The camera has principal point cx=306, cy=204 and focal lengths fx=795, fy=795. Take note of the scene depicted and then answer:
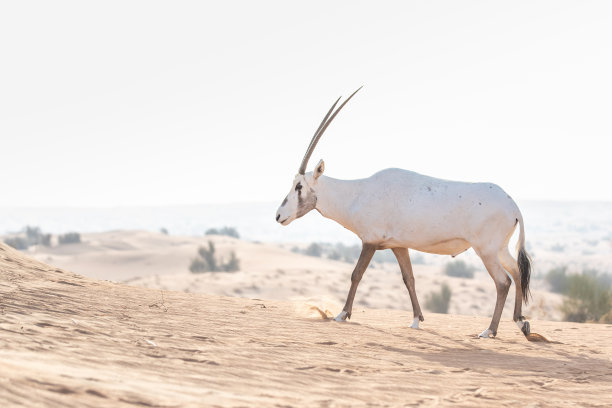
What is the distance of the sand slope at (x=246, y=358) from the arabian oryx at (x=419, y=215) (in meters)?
0.82

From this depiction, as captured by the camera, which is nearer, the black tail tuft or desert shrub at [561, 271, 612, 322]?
the black tail tuft

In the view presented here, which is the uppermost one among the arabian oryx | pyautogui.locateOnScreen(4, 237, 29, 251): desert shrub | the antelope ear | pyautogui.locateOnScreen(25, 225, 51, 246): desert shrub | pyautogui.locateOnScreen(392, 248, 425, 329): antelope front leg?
the antelope ear

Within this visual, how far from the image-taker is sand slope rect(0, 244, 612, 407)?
16.7 feet

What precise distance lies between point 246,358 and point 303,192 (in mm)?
4295

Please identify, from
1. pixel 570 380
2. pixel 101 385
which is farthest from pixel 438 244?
pixel 101 385

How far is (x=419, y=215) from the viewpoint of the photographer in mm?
9734

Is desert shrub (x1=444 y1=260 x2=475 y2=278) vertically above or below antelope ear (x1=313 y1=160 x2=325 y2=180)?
below

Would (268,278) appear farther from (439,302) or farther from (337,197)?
(337,197)

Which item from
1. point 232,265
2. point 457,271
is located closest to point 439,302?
point 232,265

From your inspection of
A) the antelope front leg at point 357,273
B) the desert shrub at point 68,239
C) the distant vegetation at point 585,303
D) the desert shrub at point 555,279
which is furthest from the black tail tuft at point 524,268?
the desert shrub at point 68,239

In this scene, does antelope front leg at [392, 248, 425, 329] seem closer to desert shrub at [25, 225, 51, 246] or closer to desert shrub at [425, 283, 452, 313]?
desert shrub at [425, 283, 452, 313]

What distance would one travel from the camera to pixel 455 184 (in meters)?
9.85

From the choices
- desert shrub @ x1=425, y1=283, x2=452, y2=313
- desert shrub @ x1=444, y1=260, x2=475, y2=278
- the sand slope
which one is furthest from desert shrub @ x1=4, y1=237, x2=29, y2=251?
the sand slope

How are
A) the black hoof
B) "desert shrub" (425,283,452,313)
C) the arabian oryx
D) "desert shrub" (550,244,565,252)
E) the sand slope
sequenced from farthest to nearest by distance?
"desert shrub" (550,244,565,252), "desert shrub" (425,283,452,313), the black hoof, the arabian oryx, the sand slope
